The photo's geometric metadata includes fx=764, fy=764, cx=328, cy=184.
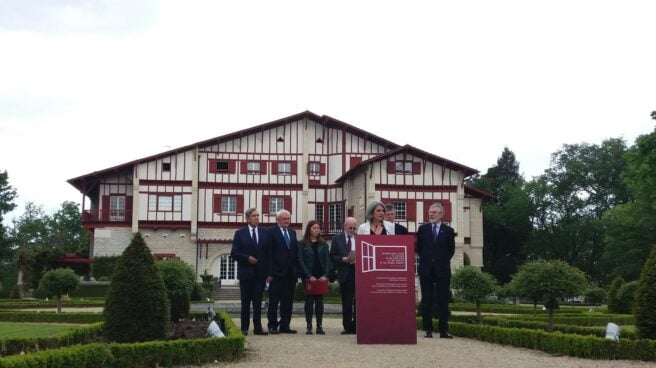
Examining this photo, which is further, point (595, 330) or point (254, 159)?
point (254, 159)

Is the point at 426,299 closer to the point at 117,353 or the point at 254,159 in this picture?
the point at 117,353

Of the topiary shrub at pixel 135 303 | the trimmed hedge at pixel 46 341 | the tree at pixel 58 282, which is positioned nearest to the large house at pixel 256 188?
the tree at pixel 58 282

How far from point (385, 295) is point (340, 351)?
1.34 metres

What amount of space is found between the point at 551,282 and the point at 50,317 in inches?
499

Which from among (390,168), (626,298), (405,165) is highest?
(405,165)

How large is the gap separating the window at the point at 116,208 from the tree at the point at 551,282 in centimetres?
3572

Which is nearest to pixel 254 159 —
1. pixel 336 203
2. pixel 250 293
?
pixel 336 203

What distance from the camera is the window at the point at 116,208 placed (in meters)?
45.9

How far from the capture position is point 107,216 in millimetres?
45812

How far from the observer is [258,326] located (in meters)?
12.1

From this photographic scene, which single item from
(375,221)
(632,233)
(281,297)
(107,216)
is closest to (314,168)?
(107,216)

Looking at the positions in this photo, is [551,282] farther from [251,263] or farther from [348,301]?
[251,263]

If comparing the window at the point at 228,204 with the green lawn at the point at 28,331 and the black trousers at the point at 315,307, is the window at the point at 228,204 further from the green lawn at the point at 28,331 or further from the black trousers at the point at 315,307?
the black trousers at the point at 315,307

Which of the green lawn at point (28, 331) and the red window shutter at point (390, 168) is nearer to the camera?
the green lawn at point (28, 331)
